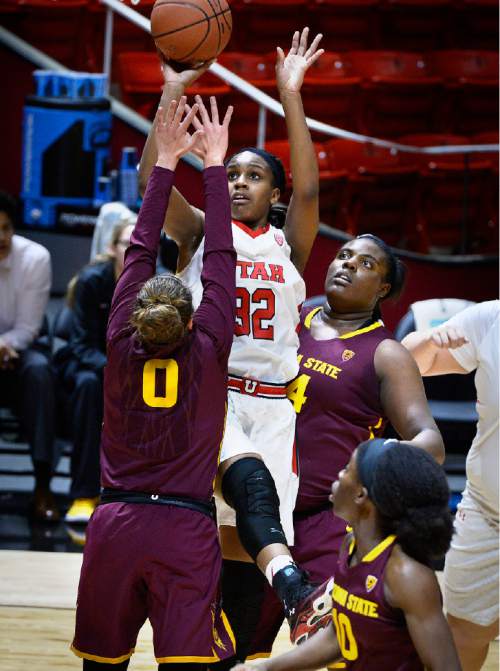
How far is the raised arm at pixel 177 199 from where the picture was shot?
354cm

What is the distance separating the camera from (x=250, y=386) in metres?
3.66

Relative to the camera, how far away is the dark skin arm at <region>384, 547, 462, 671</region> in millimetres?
2518

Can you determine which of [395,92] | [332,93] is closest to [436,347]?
[332,93]

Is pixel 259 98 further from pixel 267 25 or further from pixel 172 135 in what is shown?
pixel 172 135

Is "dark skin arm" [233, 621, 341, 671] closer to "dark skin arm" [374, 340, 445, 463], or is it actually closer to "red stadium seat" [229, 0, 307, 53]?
"dark skin arm" [374, 340, 445, 463]

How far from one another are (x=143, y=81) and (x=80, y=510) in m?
3.60

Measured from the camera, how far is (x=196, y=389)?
3.14 meters

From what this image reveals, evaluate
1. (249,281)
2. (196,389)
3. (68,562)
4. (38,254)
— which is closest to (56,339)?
(38,254)

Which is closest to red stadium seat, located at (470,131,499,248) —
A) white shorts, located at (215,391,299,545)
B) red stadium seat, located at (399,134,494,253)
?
red stadium seat, located at (399,134,494,253)

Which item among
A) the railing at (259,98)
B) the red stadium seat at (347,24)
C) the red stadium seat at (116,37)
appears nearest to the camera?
the railing at (259,98)

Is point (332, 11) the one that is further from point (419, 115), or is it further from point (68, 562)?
point (68, 562)

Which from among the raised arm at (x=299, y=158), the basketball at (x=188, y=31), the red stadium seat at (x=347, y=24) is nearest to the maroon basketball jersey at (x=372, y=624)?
the raised arm at (x=299, y=158)

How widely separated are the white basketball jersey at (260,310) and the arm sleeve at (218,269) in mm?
303

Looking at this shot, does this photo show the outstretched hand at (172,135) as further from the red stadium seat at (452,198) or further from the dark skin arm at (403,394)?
the red stadium seat at (452,198)
